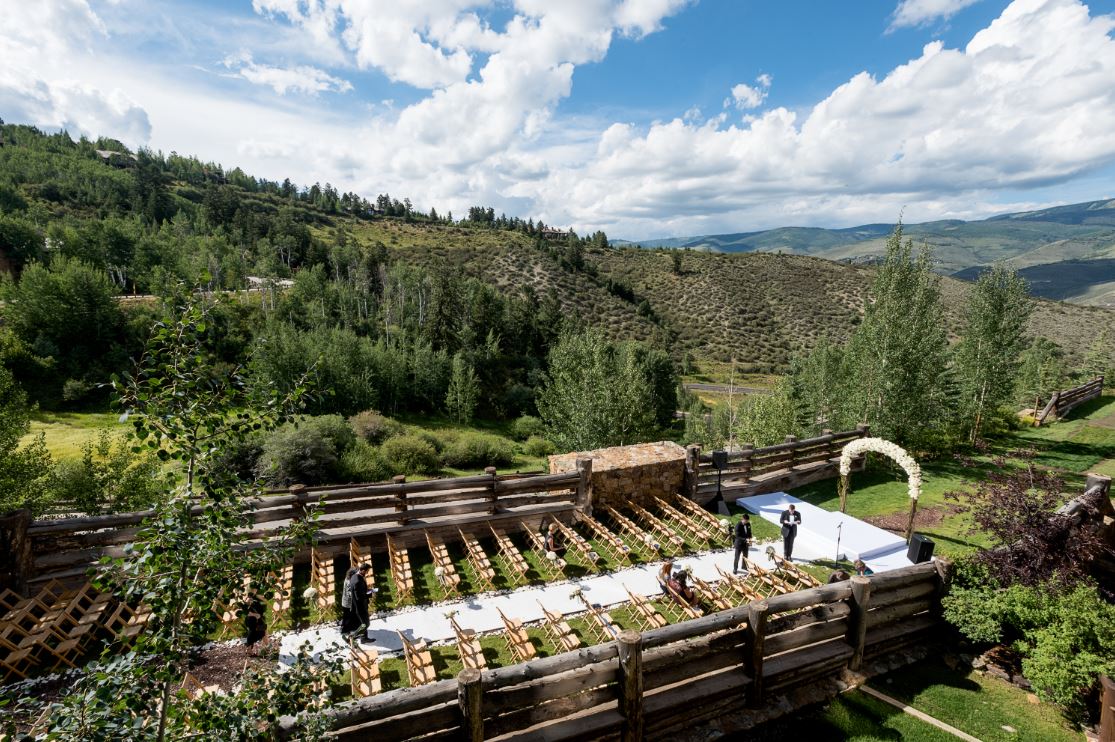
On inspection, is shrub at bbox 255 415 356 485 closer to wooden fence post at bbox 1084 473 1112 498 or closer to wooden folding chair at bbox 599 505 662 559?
wooden folding chair at bbox 599 505 662 559

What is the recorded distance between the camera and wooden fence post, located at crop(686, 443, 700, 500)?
14.8m

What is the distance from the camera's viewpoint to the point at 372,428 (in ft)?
115

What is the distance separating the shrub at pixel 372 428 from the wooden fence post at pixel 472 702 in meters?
30.2

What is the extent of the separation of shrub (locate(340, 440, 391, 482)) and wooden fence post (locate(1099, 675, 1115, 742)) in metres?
27.5

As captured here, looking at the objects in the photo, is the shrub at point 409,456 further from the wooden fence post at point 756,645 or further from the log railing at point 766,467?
the wooden fence post at point 756,645

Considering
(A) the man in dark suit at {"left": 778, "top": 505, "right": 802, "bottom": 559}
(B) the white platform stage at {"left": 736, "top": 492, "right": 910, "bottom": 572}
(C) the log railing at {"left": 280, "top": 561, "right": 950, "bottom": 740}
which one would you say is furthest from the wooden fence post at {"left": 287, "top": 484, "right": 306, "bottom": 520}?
(B) the white platform stage at {"left": 736, "top": 492, "right": 910, "bottom": 572}

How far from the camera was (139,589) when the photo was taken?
124 inches

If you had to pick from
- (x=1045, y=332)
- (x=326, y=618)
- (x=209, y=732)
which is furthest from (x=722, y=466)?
(x=1045, y=332)

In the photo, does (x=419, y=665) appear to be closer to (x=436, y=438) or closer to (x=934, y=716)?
(x=934, y=716)

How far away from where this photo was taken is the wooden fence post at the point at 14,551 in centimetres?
917

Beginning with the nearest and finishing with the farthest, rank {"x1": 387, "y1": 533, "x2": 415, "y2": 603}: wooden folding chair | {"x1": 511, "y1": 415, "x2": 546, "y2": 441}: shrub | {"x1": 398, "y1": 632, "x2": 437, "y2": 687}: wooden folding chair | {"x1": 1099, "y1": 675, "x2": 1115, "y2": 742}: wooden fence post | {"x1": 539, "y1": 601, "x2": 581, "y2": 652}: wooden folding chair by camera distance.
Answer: {"x1": 1099, "y1": 675, "x2": 1115, "y2": 742}: wooden fence post → {"x1": 398, "y1": 632, "x2": 437, "y2": 687}: wooden folding chair → {"x1": 539, "y1": 601, "x2": 581, "y2": 652}: wooden folding chair → {"x1": 387, "y1": 533, "x2": 415, "y2": 603}: wooden folding chair → {"x1": 511, "y1": 415, "x2": 546, "y2": 441}: shrub

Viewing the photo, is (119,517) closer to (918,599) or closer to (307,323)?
(918,599)

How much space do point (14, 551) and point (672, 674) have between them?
1178cm

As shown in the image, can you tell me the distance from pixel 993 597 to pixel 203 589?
9744mm
